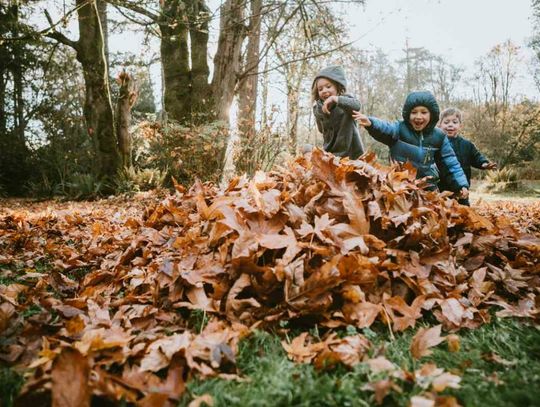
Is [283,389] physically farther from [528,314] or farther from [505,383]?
[528,314]

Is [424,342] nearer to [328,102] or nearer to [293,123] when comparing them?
[328,102]

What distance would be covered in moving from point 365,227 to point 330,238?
0.70 feet

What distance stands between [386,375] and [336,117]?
2916 millimetres

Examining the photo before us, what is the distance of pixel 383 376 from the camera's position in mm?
1059

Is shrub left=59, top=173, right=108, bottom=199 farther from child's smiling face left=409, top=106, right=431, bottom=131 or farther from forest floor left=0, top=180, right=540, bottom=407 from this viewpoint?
forest floor left=0, top=180, right=540, bottom=407

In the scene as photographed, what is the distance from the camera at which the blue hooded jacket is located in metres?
3.34

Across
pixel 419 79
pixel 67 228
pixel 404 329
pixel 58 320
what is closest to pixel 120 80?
pixel 67 228

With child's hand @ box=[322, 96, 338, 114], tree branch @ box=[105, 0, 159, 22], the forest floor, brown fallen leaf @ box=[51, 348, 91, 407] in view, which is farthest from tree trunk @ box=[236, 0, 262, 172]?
brown fallen leaf @ box=[51, 348, 91, 407]

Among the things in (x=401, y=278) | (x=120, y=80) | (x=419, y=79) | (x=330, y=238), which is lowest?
(x=401, y=278)

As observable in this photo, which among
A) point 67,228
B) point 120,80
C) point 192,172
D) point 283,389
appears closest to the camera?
point 283,389

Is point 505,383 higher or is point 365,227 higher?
point 365,227

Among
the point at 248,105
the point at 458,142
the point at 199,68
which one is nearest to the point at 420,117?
the point at 458,142

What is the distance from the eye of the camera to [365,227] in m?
1.76

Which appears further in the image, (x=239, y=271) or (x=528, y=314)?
(x=239, y=271)
